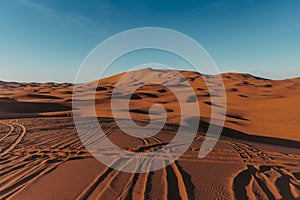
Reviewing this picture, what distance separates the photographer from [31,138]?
8930mm

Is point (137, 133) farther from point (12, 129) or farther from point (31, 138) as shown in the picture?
point (12, 129)

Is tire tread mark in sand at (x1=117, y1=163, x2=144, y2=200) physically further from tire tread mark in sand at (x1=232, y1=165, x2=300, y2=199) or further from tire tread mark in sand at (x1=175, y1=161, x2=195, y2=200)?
tire tread mark in sand at (x1=232, y1=165, x2=300, y2=199)

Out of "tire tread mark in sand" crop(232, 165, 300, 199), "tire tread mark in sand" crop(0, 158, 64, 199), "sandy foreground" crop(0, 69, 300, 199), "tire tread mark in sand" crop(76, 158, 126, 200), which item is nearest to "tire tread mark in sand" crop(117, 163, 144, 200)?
"sandy foreground" crop(0, 69, 300, 199)

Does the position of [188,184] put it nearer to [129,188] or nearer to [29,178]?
[129,188]

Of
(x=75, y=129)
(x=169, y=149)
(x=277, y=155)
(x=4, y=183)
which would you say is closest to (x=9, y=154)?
(x=4, y=183)

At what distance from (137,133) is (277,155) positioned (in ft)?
19.5

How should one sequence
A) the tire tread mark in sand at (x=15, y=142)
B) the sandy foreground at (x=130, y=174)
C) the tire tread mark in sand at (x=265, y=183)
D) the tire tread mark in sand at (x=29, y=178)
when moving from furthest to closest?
the tire tread mark in sand at (x=15, y=142), the tire tread mark in sand at (x=265, y=183), the sandy foreground at (x=130, y=174), the tire tread mark in sand at (x=29, y=178)

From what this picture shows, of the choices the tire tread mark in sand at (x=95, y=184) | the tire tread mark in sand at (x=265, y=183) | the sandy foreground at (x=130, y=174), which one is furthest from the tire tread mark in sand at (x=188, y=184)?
the tire tread mark in sand at (x=95, y=184)

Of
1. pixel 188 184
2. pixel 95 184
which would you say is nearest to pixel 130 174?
pixel 95 184

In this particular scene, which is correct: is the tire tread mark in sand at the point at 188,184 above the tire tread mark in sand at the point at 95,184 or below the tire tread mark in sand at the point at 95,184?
below

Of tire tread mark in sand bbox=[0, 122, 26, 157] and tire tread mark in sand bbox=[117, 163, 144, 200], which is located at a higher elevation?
tire tread mark in sand bbox=[0, 122, 26, 157]

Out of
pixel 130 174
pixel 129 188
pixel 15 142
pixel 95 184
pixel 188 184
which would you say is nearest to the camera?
pixel 129 188

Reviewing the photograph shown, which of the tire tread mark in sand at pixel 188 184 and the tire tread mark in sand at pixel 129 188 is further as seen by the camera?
the tire tread mark in sand at pixel 188 184

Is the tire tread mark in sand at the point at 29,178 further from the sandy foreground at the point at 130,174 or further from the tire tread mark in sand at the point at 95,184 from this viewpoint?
the tire tread mark in sand at the point at 95,184
